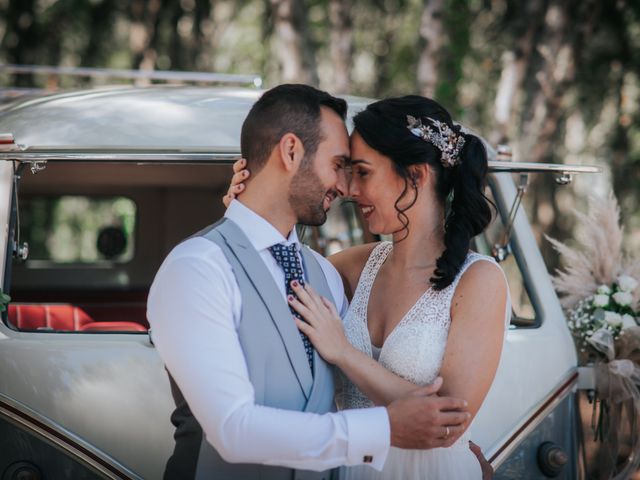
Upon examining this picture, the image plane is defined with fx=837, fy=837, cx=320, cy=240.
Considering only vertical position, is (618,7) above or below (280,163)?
above

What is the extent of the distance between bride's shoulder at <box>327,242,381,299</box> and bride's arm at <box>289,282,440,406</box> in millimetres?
572

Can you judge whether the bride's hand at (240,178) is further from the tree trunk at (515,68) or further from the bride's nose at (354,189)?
the tree trunk at (515,68)

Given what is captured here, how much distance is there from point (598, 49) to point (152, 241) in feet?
39.6

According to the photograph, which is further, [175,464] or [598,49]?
[598,49]

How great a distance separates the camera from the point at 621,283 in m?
3.72

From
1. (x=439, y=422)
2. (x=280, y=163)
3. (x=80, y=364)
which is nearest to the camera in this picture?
(x=439, y=422)

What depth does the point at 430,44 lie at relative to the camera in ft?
27.7

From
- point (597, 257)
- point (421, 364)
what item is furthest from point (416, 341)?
point (597, 257)

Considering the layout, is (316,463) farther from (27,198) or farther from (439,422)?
(27,198)

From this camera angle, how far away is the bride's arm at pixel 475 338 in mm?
2477

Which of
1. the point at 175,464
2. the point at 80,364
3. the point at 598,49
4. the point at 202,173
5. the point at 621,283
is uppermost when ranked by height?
the point at 598,49

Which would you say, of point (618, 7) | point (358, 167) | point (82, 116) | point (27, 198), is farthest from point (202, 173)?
point (618, 7)

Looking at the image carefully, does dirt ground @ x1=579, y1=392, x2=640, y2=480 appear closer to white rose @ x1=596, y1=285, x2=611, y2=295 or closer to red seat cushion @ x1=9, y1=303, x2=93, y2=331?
white rose @ x1=596, y1=285, x2=611, y2=295

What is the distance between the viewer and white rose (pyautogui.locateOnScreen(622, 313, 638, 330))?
11.9 ft
